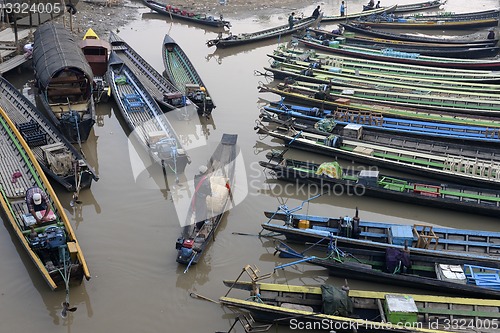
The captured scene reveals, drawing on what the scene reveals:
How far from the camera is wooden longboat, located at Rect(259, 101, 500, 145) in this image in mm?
17531

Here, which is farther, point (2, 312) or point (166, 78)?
point (166, 78)

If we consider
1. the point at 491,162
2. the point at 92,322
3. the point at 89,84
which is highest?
the point at 89,84

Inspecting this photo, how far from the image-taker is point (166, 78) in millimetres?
24312

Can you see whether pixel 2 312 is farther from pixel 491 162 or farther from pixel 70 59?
pixel 491 162

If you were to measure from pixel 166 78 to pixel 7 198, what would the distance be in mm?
11914

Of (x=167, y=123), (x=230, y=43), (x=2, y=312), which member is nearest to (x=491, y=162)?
(x=167, y=123)

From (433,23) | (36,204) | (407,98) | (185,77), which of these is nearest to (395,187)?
(407,98)

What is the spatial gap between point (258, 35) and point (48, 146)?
18.6m

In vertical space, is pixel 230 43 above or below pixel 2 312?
above

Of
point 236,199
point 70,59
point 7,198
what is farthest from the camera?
point 70,59

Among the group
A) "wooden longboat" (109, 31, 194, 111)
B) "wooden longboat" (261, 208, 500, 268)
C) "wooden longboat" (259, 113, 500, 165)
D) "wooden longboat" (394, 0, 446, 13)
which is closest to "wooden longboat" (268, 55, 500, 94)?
"wooden longboat" (259, 113, 500, 165)

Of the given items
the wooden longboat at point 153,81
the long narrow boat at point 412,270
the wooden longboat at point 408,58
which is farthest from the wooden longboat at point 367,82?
the long narrow boat at point 412,270

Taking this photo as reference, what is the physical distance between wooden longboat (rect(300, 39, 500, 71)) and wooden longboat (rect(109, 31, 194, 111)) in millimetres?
9881

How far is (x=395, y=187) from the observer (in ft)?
50.1
